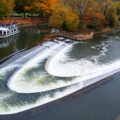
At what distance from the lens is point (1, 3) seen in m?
36.8

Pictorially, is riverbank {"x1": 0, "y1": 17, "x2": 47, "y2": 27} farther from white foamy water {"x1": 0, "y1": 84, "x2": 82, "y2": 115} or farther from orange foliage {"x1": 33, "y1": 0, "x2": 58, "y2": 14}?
white foamy water {"x1": 0, "y1": 84, "x2": 82, "y2": 115}

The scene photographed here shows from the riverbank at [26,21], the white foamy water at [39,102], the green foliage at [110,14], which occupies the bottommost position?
the white foamy water at [39,102]

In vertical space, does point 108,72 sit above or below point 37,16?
below

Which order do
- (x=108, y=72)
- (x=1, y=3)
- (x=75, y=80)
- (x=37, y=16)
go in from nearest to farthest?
(x=75, y=80) < (x=108, y=72) < (x=1, y=3) < (x=37, y=16)

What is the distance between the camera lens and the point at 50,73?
64.6 feet

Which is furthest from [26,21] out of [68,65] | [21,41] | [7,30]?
[68,65]

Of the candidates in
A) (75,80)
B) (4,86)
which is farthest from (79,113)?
(4,86)

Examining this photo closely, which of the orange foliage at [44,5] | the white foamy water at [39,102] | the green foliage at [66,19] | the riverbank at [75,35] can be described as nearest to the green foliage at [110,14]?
the riverbank at [75,35]

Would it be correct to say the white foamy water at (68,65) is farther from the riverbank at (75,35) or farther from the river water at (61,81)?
the riverbank at (75,35)

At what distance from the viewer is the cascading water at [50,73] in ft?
50.5

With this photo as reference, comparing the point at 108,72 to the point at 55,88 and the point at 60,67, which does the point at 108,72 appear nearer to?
the point at 60,67

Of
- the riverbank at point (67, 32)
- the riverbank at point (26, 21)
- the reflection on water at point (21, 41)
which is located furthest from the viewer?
the riverbank at point (26, 21)

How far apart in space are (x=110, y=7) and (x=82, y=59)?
73.8ft

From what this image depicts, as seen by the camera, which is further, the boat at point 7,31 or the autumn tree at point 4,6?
the autumn tree at point 4,6
